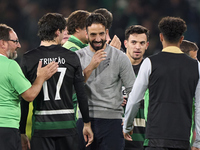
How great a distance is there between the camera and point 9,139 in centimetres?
329

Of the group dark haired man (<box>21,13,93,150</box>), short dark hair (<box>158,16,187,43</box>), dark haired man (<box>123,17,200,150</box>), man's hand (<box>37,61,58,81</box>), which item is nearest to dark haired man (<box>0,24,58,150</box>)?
man's hand (<box>37,61,58,81</box>)

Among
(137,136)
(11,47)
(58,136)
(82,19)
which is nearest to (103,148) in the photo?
(58,136)

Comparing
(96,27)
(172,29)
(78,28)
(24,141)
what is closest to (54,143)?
(24,141)

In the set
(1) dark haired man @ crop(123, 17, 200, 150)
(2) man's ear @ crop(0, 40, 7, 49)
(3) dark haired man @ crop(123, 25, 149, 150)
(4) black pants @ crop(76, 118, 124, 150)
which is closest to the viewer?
(1) dark haired man @ crop(123, 17, 200, 150)

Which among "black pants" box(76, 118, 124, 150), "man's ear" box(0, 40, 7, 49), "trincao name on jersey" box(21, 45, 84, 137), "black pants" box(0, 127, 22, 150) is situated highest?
"man's ear" box(0, 40, 7, 49)

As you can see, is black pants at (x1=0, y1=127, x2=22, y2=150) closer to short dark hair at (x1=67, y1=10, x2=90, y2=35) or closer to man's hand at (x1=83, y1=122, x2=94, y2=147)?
man's hand at (x1=83, y1=122, x2=94, y2=147)

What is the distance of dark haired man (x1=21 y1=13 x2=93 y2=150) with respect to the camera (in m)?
3.47

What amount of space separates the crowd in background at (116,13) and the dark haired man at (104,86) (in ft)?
14.4

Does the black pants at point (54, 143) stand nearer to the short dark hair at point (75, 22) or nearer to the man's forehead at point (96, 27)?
the man's forehead at point (96, 27)

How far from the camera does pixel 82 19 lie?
4988 millimetres

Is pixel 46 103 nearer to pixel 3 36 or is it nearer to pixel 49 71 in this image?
pixel 49 71

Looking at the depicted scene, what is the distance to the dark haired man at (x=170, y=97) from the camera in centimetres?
314

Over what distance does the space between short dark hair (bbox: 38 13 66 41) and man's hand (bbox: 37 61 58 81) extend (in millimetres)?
278

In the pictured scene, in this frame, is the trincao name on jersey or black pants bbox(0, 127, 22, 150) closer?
black pants bbox(0, 127, 22, 150)
